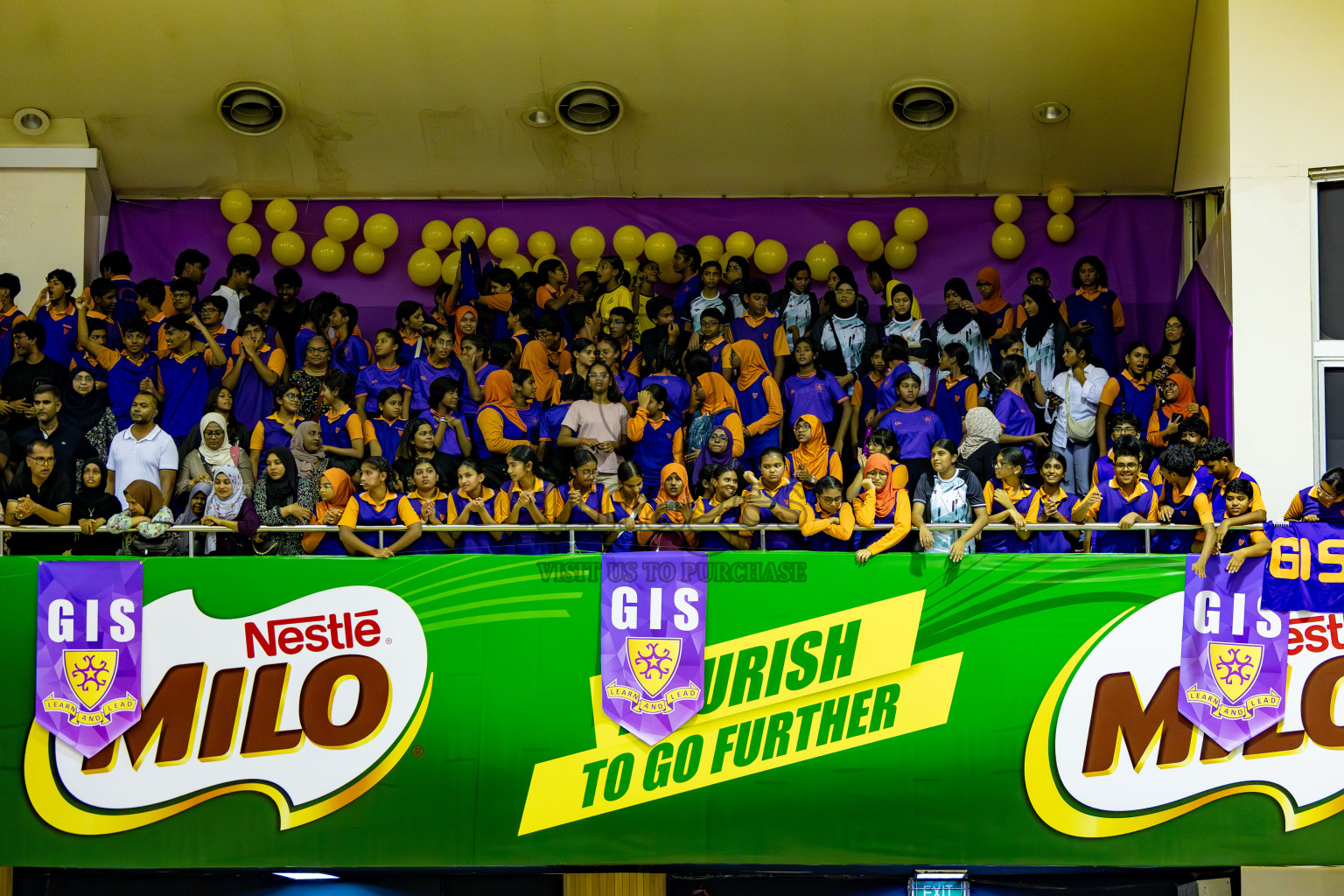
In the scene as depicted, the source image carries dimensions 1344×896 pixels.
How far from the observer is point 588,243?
11422mm

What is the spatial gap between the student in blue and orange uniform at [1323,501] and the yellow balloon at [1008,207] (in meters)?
4.01

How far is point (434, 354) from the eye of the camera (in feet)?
31.8

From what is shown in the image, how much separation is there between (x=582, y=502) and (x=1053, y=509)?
261 centimetres

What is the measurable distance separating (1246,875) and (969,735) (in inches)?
97.8

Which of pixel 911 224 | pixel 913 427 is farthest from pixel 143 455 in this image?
pixel 911 224

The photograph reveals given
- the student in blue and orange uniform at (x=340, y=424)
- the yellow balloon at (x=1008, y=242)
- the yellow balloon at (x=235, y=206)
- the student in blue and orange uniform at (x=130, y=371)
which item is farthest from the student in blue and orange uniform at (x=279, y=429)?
the yellow balloon at (x=1008, y=242)

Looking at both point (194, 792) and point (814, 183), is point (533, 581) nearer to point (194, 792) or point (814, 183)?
point (194, 792)

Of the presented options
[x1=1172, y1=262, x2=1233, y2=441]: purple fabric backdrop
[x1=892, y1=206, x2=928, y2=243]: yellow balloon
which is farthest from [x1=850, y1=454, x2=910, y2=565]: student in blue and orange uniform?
[x1=892, y1=206, x2=928, y2=243]: yellow balloon

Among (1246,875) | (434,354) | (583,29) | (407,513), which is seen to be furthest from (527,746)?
(583,29)

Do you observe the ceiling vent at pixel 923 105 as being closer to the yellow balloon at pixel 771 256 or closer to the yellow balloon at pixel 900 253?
the yellow balloon at pixel 900 253

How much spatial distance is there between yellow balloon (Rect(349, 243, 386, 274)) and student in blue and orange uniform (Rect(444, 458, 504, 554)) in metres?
3.77

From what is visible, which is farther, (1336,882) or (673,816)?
(1336,882)

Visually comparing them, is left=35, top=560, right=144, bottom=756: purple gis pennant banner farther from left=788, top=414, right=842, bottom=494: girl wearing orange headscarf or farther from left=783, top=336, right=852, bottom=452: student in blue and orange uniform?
left=783, top=336, right=852, bottom=452: student in blue and orange uniform

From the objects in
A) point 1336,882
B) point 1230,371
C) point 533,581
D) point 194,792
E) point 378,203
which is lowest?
point 1336,882
